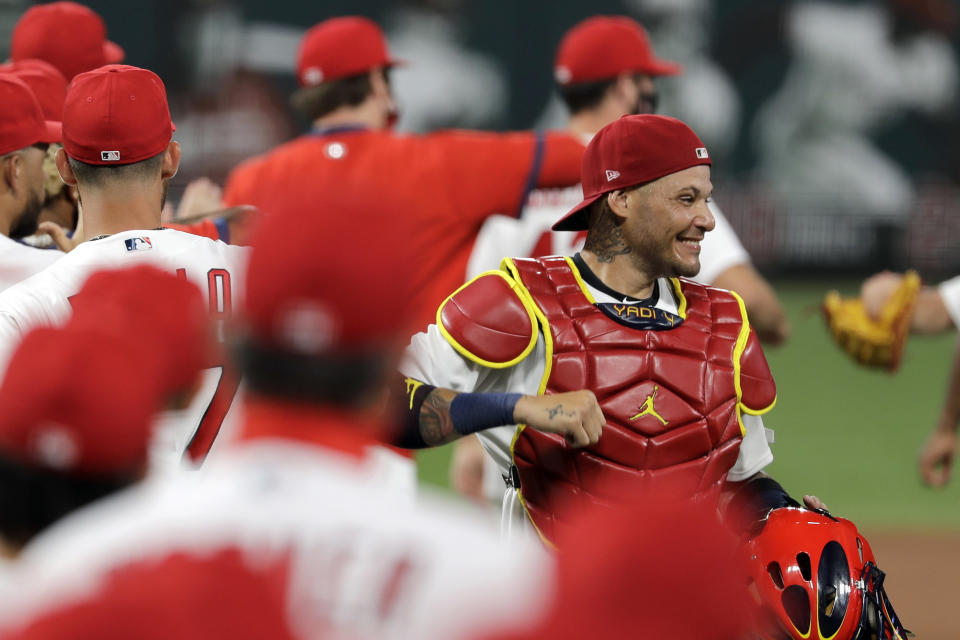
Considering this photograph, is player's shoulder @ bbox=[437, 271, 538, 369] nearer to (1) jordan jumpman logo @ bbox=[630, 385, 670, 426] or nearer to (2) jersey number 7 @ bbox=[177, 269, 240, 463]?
(1) jordan jumpman logo @ bbox=[630, 385, 670, 426]

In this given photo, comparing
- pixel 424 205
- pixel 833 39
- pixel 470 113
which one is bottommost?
pixel 470 113

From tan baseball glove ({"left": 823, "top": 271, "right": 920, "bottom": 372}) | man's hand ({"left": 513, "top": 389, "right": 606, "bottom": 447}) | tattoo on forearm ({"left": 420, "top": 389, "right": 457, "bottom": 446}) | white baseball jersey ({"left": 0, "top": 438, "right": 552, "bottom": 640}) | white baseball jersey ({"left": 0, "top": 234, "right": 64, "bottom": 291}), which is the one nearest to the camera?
white baseball jersey ({"left": 0, "top": 438, "right": 552, "bottom": 640})

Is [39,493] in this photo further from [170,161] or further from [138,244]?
[170,161]

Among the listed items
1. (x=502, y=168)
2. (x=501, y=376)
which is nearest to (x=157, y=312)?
(x=501, y=376)

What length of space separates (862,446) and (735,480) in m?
6.00

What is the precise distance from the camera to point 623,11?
1434cm

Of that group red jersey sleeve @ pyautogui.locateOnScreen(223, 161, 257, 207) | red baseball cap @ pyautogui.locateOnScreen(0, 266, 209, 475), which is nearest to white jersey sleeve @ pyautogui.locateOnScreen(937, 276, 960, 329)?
red jersey sleeve @ pyautogui.locateOnScreen(223, 161, 257, 207)

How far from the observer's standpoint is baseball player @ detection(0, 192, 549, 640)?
1.57m

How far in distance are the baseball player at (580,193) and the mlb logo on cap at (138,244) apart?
2253mm

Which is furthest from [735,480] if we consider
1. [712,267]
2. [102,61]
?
[102,61]

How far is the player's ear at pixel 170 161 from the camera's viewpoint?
3525mm

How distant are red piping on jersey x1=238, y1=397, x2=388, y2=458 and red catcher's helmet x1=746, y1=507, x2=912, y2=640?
2.01 m

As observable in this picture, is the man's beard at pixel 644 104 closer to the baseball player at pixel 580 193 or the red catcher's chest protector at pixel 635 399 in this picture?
the baseball player at pixel 580 193

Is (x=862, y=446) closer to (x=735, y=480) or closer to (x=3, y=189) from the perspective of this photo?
(x=735, y=480)
